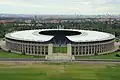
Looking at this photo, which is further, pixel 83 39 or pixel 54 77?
pixel 83 39

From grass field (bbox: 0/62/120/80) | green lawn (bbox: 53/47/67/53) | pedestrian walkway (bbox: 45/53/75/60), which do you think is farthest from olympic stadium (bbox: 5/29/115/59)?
grass field (bbox: 0/62/120/80)

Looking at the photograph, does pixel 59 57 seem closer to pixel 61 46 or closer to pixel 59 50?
pixel 59 50

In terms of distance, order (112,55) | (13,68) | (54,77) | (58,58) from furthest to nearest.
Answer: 1. (112,55)
2. (58,58)
3. (13,68)
4. (54,77)

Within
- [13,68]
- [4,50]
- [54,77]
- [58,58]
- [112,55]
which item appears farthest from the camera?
[4,50]

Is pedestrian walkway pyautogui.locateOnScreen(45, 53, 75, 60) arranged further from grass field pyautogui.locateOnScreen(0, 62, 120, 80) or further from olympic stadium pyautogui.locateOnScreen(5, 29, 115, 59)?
grass field pyautogui.locateOnScreen(0, 62, 120, 80)

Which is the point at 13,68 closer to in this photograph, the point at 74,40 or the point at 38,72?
the point at 38,72

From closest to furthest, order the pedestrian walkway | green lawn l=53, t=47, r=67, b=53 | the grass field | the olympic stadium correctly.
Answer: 1. the grass field
2. the pedestrian walkway
3. the olympic stadium
4. green lawn l=53, t=47, r=67, b=53

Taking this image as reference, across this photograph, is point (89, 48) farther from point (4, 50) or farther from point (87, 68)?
point (4, 50)

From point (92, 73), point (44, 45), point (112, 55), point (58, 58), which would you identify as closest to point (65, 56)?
point (58, 58)
